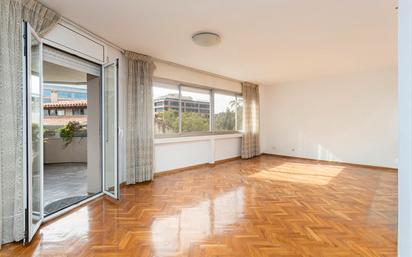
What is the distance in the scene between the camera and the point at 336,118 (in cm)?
570

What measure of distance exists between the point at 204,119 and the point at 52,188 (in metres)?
3.46

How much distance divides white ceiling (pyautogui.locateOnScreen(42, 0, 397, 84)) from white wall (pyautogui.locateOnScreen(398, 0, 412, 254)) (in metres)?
1.74

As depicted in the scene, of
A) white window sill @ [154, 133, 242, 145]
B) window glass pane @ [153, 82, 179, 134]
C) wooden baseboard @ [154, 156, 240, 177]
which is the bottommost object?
wooden baseboard @ [154, 156, 240, 177]

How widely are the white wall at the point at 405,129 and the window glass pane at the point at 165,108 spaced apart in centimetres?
405

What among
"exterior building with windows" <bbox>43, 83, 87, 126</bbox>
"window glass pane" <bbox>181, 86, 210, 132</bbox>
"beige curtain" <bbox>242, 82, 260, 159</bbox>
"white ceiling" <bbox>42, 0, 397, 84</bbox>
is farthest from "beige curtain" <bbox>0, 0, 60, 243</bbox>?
"exterior building with windows" <bbox>43, 83, 87, 126</bbox>

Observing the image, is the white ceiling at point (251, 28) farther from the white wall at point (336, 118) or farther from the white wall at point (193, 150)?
the white wall at point (193, 150)

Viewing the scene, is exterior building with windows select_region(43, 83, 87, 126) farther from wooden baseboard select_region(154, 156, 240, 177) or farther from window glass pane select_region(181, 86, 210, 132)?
wooden baseboard select_region(154, 156, 240, 177)

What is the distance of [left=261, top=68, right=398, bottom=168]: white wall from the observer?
16.3 feet

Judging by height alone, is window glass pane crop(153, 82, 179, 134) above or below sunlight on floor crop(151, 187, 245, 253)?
above

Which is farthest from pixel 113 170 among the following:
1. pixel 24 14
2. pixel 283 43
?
pixel 283 43

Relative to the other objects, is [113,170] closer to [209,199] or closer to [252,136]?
[209,199]

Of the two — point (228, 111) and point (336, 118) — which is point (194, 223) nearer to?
point (228, 111)

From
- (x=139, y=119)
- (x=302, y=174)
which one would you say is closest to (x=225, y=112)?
(x=302, y=174)

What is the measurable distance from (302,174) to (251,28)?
10.6 ft
